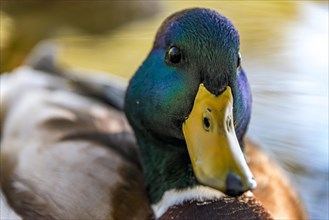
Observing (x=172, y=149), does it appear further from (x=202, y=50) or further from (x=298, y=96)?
(x=298, y=96)

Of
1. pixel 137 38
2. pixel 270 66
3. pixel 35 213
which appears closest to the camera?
pixel 35 213

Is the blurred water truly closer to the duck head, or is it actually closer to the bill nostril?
the duck head

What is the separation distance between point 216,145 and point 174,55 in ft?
1.13

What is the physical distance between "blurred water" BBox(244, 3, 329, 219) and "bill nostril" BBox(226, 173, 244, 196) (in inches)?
44.7

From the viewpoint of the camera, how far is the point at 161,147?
263 centimetres

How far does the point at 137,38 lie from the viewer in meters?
4.55

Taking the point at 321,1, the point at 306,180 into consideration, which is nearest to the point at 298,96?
the point at 306,180

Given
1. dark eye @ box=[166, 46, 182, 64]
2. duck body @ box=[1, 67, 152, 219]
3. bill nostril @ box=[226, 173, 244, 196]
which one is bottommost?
duck body @ box=[1, 67, 152, 219]

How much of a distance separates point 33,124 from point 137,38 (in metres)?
1.62

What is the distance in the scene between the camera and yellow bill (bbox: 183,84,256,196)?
2.07 metres

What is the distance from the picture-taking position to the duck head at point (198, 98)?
2.12 metres

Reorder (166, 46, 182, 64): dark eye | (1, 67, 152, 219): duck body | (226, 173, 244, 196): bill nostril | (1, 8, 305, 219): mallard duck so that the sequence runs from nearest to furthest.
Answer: (226, 173, 244, 196): bill nostril < (1, 8, 305, 219): mallard duck < (166, 46, 182, 64): dark eye < (1, 67, 152, 219): duck body

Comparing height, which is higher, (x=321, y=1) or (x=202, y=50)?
(x=202, y=50)

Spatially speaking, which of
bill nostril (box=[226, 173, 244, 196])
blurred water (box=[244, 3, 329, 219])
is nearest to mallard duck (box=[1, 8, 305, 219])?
bill nostril (box=[226, 173, 244, 196])
